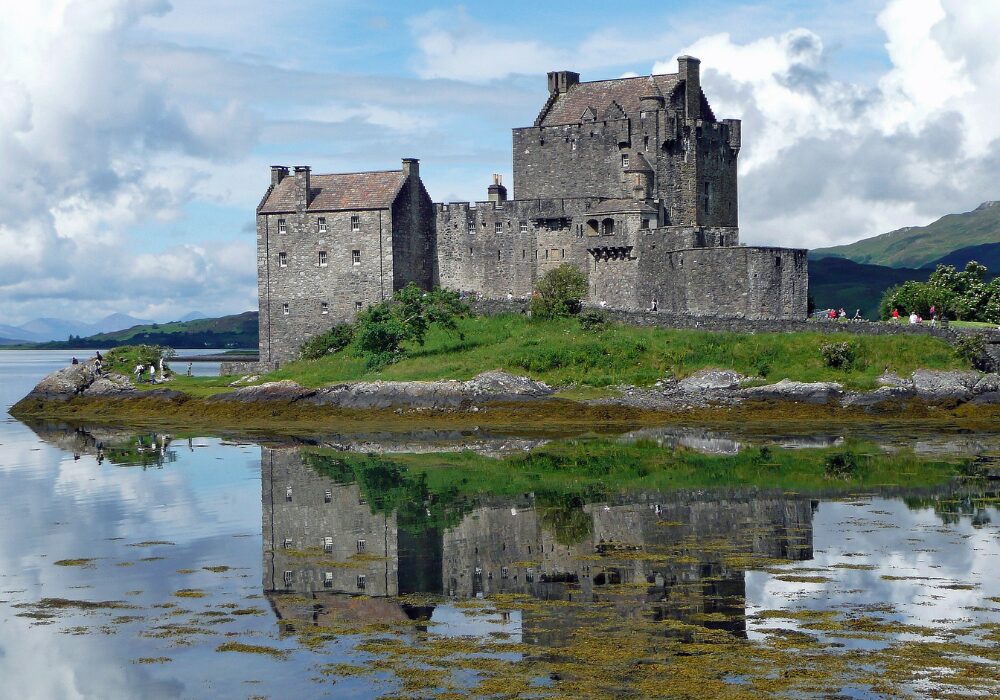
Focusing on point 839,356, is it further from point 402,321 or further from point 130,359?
point 130,359

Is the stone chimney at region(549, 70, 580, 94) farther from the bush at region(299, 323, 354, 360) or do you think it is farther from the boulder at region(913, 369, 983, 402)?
the boulder at region(913, 369, 983, 402)

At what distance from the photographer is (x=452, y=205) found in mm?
68750

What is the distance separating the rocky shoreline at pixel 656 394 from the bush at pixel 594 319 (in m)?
6.36

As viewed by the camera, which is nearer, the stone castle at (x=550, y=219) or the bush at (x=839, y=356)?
the bush at (x=839, y=356)

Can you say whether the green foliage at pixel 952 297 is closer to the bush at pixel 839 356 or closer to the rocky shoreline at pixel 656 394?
the rocky shoreline at pixel 656 394

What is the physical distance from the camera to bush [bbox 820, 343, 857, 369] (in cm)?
5272

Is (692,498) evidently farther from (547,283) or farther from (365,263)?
(365,263)

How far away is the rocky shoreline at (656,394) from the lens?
50656mm

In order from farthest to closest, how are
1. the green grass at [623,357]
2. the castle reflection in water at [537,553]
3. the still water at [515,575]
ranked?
the green grass at [623,357], the castle reflection in water at [537,553], the still water at [515,575]

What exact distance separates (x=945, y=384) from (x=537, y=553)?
29962 millimetres

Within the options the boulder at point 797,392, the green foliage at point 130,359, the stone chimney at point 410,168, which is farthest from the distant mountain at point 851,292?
the boulder at point 797,392

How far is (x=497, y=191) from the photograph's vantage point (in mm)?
69688

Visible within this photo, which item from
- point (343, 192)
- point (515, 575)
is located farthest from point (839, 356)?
point (515, 575)

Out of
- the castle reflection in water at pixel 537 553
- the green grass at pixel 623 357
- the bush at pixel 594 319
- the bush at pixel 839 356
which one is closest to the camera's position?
the castle reflection in water at pixel 537 553
